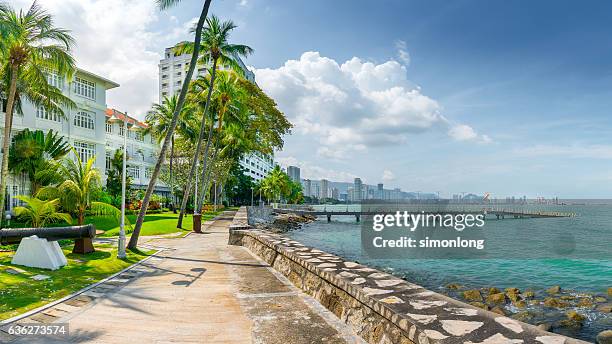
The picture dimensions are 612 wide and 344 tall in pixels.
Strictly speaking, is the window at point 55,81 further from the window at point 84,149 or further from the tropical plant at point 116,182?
the tropical plant at point 116,182

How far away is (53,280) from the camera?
880 centimetres

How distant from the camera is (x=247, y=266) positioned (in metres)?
11.0

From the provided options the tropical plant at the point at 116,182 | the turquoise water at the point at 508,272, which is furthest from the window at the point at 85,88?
the turquoise water at the point at 508,272

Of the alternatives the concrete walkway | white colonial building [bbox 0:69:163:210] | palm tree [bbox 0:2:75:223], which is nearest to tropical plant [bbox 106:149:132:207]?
white colonial building [bbox 0:69:163:210]

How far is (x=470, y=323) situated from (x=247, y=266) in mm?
7755

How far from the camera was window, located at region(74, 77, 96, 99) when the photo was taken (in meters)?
35.9

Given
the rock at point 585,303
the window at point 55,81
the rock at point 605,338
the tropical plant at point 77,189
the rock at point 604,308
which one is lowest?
the rock at point 585,303

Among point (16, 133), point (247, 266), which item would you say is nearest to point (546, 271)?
point (247, 266)

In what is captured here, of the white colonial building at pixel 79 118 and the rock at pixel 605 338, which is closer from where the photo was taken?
the rock at pixel 605 338

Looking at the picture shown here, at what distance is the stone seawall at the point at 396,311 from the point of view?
365 centimetres

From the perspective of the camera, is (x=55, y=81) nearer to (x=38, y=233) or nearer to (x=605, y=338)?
(x=38, y=233)

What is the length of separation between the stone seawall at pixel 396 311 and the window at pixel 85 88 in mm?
35444

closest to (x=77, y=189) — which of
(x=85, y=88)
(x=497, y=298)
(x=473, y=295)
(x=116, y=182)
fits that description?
(x=473, y=295)

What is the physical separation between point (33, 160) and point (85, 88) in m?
11.7
